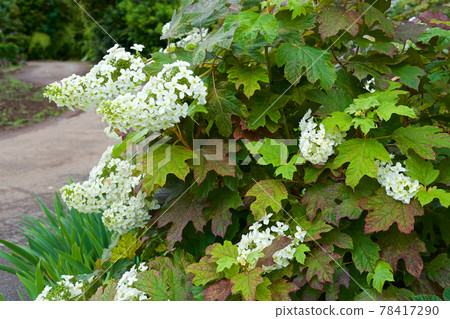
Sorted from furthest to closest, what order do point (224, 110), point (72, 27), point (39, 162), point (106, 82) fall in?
point (72, 27) < point (39, 162) < point (106, 82) < point (224, 110)

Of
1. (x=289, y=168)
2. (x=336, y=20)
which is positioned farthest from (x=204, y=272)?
(x=336, y=20)

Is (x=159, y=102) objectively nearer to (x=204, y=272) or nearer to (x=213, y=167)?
(x=213, y=167)

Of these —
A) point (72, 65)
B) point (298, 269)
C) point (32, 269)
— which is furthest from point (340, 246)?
point (72, 65)

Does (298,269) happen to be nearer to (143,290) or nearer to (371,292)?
(371,292)

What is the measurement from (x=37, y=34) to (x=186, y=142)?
697 inches

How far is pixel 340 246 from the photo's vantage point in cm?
164

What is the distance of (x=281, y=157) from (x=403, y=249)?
1.81ft

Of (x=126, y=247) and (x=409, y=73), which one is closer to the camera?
(x=409, y=73)

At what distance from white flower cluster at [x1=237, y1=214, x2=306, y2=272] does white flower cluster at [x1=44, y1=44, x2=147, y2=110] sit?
0.75 metres

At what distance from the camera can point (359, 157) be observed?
1580 mm

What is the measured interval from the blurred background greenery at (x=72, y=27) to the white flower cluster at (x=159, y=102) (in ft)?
30.5

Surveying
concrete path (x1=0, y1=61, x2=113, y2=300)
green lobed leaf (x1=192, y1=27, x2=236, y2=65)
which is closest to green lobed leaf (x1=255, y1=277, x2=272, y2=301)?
green lobed leaf (x1=192, y1=27, x2=236, y2=65)

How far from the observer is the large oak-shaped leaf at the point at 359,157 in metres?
1.55

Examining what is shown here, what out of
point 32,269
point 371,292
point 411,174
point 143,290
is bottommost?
point 32,269
